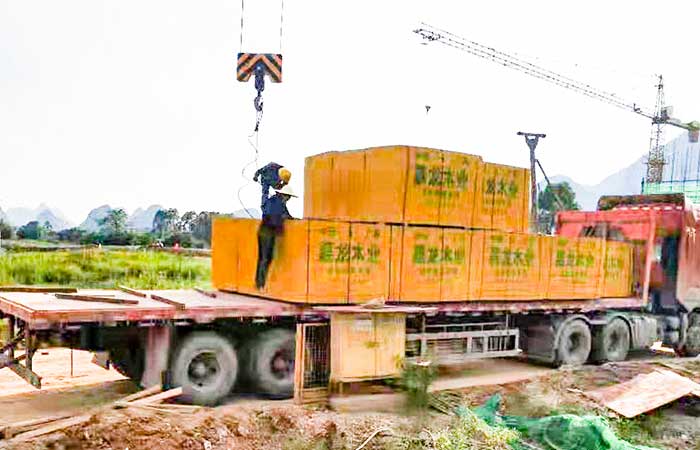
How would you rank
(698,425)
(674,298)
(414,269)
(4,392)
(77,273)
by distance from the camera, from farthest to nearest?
1. (77,273)
2. (674,298)
3. (414,269)
4. (4,392)
5. (698,425)

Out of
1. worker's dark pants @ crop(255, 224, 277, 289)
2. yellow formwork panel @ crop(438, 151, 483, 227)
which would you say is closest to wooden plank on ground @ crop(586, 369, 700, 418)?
yellow formwork panel @ crop(438, 151, 483, 227)

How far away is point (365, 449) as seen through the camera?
6.39 m

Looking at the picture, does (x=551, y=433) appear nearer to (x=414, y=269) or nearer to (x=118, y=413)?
(x=414, y=269)

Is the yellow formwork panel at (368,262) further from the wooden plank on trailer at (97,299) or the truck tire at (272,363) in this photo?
the wooden plank on trailer at (97,299)

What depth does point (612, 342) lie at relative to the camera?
12.9 metres

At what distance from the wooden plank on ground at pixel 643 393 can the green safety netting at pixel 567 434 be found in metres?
1.70

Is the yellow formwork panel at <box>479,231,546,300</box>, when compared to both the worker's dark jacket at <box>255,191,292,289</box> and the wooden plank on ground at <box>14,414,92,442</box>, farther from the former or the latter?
the wooden plank on ground at <box>14,414,92,442</box>

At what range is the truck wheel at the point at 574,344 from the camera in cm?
1195

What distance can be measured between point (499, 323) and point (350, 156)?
12.7 feet

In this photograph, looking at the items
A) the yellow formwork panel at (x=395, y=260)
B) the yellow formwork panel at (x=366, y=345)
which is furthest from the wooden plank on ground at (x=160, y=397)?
the yellow formwork panel at (x=395, y=260)

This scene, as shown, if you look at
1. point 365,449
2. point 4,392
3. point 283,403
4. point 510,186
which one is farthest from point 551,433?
point 4,392

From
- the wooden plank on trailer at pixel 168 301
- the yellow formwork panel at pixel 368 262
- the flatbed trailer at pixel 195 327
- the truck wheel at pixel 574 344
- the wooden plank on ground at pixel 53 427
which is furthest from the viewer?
the truck wheel at pixel 574 344

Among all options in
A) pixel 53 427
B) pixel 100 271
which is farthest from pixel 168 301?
pixel 100 271

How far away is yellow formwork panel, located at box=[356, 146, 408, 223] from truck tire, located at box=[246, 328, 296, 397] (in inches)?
89.1
